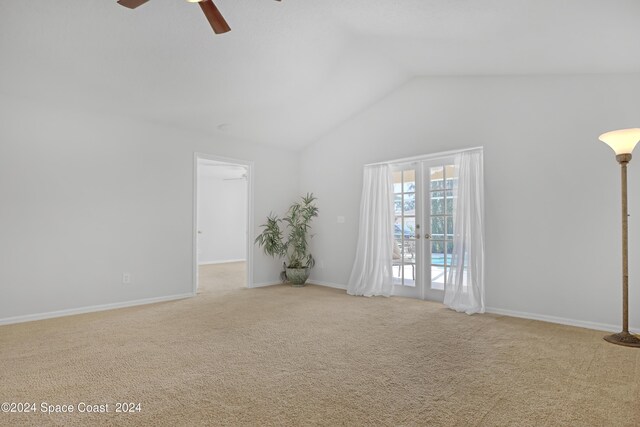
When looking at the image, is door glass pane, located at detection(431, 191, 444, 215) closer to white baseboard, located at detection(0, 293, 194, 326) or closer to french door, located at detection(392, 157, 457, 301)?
french door, located at detection(392, 157, 457, 301)

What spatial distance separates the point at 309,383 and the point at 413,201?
3711mm

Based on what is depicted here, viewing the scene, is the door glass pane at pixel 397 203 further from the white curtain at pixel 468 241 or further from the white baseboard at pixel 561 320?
the white baseboard at pixel 561 320

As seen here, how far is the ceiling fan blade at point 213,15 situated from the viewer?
2529mm

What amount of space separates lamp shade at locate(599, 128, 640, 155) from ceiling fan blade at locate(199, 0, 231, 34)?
3706mm

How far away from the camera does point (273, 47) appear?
4035 mm

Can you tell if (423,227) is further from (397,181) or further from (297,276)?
(297,276)

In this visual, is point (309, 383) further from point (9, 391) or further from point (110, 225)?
point (110, 225)

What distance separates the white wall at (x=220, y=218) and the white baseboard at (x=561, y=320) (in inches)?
280

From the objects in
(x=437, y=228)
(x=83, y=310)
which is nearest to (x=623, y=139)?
(x=437, y=228)

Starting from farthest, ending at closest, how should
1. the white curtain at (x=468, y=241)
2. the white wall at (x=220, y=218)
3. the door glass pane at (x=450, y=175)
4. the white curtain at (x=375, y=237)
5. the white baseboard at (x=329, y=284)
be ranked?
the white wall at (x=220, y=218), the white baseboard at (x=329, y=284), the white curtain at (x=375, y=237), the door glass pane at (x=450, y=175), the white curtain at (x=468, y=241)

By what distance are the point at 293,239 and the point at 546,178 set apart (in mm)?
4157

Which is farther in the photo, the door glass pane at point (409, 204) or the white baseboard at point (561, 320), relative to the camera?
the door glass pane at point (409, 204)

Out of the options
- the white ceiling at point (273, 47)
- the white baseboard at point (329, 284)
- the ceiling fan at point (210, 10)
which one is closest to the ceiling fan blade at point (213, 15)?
the ceiling fan at point (210, 10)

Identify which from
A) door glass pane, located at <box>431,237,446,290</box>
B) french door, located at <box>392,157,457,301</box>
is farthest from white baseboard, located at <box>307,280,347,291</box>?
door glass pane, located at <box>431,237,446,290</box>
